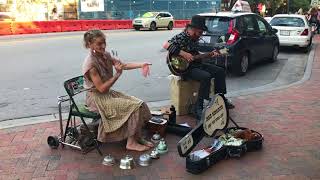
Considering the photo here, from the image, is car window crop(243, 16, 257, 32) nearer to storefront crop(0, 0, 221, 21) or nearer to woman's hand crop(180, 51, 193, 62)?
woman's hand crop(180, 51, 193, 62)

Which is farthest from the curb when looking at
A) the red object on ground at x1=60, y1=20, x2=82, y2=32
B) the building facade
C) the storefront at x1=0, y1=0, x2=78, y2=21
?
the building facade

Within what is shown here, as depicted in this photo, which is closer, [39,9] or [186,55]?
[186,55]

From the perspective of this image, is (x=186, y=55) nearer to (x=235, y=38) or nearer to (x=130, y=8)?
(x=235, y=38)

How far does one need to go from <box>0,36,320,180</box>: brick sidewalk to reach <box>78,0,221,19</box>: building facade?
104 ft

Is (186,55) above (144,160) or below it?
above

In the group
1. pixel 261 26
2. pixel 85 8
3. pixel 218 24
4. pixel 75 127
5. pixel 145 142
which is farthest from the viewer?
pixel 85 8

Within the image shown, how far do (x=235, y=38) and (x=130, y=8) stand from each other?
29.4 metres

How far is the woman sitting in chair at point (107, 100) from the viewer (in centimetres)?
507

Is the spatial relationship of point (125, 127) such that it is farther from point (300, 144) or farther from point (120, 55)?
point (120, 55)

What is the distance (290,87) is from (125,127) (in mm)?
5098


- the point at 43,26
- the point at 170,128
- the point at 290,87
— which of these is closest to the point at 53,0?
the point at 43,26

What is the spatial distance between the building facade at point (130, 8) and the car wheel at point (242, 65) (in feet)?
89.9

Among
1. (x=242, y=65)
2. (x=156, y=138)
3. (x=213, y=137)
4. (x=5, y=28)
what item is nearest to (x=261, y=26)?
(x=242, y=65)

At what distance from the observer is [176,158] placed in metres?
5.04
